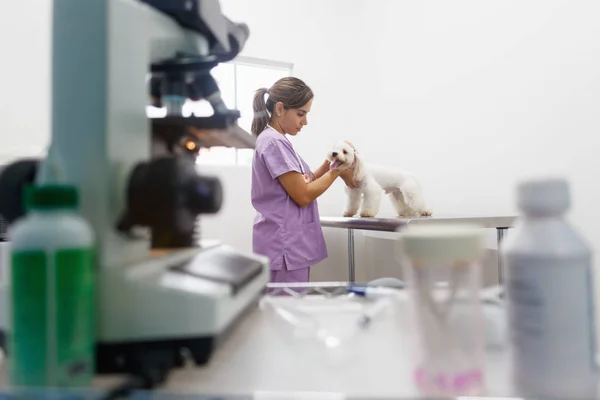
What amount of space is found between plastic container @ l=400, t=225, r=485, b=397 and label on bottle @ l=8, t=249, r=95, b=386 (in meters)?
0.25

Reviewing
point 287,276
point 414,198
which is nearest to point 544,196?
point 287,276

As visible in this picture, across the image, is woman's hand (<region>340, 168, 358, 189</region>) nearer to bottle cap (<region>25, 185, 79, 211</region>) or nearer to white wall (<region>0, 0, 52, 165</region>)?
white wall (<region>0, 0, 52, 165</region>)

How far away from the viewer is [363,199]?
212 centimetres

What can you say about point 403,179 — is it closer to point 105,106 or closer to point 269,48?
point 269,48

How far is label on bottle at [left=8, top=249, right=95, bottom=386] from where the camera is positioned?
12.4 inches

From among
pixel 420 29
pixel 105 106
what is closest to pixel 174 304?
pixel 105 106

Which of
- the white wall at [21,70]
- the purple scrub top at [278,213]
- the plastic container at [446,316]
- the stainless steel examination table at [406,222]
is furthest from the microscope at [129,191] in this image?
the white wall at [21,70]

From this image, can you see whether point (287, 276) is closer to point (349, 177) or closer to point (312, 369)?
point (349, 177)

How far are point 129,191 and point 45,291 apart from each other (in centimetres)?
11

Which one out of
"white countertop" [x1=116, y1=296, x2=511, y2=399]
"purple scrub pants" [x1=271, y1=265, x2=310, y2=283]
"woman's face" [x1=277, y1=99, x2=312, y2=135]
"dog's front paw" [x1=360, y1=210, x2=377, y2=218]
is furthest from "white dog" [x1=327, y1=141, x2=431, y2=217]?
"white countertop" [x1=116, y1=296, x2=511, y2=399]

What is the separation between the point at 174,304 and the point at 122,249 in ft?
0.28

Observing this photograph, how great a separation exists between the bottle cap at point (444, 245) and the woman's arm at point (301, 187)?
4.20 ft

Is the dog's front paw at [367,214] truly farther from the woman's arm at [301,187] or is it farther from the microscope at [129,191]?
the microscope at [129,191]

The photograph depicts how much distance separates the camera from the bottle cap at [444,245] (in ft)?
0.96
